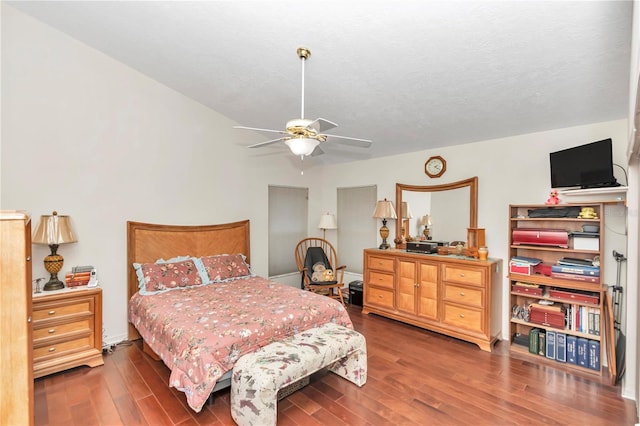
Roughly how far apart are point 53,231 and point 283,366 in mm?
2533

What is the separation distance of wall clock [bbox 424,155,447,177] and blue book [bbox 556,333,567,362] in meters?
2.19

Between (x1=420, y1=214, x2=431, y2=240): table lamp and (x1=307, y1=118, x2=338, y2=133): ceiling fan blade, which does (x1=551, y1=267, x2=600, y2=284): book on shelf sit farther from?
(x1=307, y1=118, x2=338, y2=133): ceiling fan blade

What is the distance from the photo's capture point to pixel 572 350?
286 cm

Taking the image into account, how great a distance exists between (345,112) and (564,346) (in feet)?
10.7

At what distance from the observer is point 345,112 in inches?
137

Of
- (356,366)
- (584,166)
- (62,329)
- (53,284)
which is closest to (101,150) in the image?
(53,284)

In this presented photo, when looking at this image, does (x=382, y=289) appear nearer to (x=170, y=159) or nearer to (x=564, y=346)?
(x=564, y=346)

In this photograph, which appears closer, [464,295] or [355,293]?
[464,295]

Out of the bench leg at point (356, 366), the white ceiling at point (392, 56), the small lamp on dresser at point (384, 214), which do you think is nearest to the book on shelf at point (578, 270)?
the white ceiling at point (392, 56)

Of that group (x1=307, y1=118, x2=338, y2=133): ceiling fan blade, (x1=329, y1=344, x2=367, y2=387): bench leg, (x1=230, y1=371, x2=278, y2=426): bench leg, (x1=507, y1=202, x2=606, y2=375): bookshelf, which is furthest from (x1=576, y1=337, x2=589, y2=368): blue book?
(x1=307, y1=118, x2=338, y2=133): ceiling fan blade

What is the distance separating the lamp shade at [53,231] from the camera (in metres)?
2.76

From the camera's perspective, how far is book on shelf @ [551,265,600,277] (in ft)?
9.07

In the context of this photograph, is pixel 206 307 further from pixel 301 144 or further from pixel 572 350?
pixel 572 350

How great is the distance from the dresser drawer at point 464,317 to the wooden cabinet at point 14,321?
3597 millimetres
